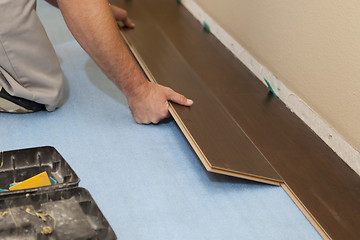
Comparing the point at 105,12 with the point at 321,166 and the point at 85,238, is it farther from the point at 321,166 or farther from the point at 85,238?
the point at 321,166

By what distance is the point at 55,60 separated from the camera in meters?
2.07

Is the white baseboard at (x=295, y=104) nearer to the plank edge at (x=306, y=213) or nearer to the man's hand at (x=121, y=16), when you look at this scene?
the plank edge at (x=306, y=213)

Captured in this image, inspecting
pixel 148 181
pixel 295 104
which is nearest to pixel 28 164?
pixel 148 181

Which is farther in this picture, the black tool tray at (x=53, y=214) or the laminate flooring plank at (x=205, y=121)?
the laminate flooring plank at (x=205, y=121)

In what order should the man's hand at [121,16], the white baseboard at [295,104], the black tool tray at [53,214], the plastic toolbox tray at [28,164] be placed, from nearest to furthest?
1. the black tool tray at [53,214]
2. the plastic toolbox tray at [28,164]
3. the white baseboard at [295,104]
4. the man's hand at [121,16]

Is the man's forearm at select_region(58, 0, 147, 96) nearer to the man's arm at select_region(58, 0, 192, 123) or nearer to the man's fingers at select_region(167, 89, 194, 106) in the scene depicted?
the man's arm at select_region(58, 0, 192, 123)

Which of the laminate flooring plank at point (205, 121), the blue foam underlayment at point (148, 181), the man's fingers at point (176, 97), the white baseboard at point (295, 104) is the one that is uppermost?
Result: the white baseboard at point (295, 104)

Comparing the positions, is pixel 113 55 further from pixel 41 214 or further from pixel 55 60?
pixel 41 214

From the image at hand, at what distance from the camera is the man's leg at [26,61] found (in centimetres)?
184

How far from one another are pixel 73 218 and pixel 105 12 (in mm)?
951

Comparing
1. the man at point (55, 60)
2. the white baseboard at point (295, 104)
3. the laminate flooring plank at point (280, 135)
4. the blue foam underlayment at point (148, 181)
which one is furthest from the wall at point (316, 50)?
the man at point (55, 60)

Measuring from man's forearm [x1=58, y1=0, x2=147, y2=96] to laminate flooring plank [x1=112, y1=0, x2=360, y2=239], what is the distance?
57 cm

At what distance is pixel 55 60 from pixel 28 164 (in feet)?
2.29

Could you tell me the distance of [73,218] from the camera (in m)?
1.34
